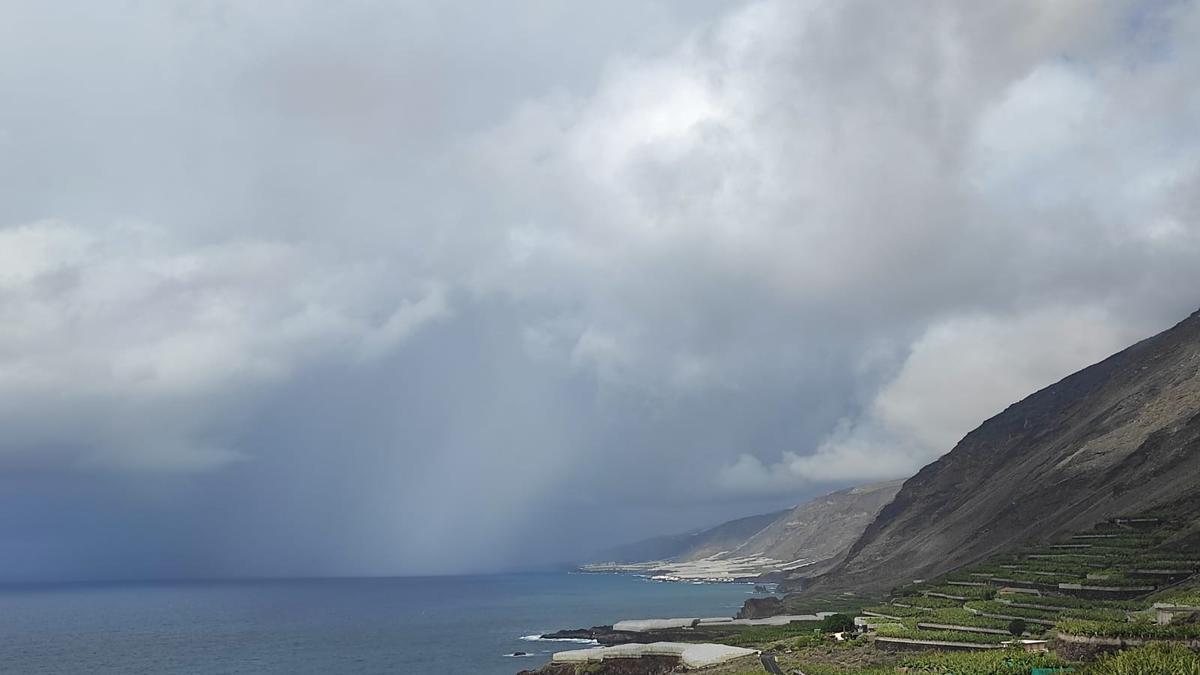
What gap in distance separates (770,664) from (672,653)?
35904 mm

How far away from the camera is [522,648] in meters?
140

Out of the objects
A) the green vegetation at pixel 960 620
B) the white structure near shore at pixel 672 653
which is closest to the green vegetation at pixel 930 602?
the green vegetation at pixel 960 620

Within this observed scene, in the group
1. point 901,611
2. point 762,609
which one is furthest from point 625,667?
point 762,609

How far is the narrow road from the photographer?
56.9 meters

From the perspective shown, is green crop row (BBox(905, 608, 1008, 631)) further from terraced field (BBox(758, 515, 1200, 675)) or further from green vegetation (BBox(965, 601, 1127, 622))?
green vegetation (BBox(965, 601, 1127, 622))

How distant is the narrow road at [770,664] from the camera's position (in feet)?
187

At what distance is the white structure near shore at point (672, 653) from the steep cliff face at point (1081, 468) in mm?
55691

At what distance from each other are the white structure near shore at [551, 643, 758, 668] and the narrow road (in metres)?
11.5

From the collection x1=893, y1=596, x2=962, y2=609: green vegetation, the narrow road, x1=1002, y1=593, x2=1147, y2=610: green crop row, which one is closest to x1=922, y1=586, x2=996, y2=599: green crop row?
x1=1002, y1=593, x2=1147, y2=610: green crop row

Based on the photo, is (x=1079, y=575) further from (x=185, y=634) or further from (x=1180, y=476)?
(x=185, y=634)

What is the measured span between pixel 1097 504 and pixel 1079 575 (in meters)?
50.5

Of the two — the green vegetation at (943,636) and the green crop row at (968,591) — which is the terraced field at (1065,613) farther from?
the green crop row at (968,591)

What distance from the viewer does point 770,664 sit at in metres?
62.1

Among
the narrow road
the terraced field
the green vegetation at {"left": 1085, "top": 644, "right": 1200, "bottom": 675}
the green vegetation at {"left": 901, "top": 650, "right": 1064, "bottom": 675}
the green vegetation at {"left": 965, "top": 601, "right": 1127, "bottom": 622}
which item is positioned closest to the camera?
the green vegetation at {"left": 1085, "top": 644, "right": 1200, "bottom": 675}
